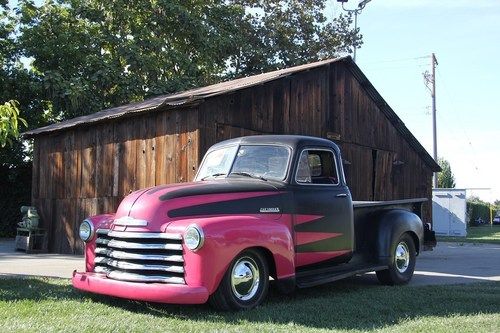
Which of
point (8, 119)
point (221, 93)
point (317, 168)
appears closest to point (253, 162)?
point (317, 168)

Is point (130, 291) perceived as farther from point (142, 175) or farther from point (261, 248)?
point (142, 175)

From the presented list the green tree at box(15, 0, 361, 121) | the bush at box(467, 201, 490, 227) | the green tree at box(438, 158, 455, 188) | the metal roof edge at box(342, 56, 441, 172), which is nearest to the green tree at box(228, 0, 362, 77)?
the green tree at box(15, 0, 361, 121)

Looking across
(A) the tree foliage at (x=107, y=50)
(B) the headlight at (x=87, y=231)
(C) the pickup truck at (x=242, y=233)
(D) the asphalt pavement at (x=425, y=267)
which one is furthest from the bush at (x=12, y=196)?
(C) the pickup truck at (x=242, y=233)

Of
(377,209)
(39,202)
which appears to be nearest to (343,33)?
(39,202)

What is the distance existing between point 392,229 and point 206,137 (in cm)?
451

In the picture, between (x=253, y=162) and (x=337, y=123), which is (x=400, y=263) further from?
(x=337, y=123)

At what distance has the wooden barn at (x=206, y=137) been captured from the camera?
40.7 feet

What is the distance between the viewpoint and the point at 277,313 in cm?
669

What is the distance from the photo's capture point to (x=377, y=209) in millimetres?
9578

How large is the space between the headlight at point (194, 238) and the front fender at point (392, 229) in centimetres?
375

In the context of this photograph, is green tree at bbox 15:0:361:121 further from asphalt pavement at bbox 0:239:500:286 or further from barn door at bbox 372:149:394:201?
barn door at bbox 372:149:394:201

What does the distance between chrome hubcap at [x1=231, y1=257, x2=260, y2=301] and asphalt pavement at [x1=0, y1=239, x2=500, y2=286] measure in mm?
3641

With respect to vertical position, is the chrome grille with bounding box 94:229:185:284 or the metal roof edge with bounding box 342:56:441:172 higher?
the metal roof edge with bounding box 342:56:441:172

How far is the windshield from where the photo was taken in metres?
7.93
